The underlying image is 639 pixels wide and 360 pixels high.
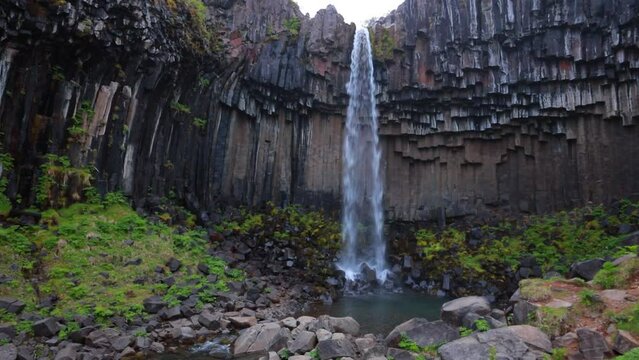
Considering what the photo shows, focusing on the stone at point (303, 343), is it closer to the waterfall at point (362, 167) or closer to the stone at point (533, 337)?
the stone at point (533, 337)

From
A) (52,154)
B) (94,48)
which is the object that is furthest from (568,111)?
(52,154)

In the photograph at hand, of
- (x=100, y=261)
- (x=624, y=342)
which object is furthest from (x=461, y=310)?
(x=100, y=261)

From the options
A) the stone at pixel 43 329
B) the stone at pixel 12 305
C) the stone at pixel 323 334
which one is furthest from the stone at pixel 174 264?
the stone at pixel 323 334

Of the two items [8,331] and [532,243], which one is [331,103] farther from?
[8,331]

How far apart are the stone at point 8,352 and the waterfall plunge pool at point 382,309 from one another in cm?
830

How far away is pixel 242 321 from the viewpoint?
13242mm

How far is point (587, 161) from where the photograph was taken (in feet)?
80.7

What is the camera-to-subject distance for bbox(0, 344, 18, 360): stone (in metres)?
9.01

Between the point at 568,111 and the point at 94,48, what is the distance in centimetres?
2322

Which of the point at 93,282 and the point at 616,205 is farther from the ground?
the point at 616,205

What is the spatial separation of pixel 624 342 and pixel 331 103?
22.4 m

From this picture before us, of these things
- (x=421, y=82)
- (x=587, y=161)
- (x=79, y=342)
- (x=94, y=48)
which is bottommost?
(x=79, y=342)

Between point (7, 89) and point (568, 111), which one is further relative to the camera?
point (568, 111)

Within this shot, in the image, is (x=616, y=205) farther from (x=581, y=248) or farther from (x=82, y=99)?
(x=82, y=99)
